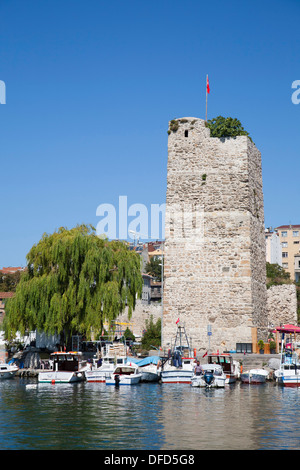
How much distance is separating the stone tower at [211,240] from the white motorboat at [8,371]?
761cm

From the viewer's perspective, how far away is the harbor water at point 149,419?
13391 mm

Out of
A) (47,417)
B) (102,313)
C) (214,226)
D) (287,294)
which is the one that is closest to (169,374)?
(102,313)

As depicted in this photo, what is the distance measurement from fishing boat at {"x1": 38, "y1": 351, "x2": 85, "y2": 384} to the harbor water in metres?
2.60

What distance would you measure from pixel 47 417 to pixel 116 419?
1.90m

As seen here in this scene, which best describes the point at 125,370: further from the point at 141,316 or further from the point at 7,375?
the point at 141,316

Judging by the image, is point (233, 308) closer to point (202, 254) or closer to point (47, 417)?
point (202, 254)

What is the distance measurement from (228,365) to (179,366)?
7.13 feet

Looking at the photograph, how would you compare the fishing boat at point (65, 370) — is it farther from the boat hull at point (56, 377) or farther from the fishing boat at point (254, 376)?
the fishing boat at point (254, 376)

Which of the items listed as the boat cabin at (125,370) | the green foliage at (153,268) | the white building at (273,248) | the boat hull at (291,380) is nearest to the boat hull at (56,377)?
the boat cabin at (125,370)

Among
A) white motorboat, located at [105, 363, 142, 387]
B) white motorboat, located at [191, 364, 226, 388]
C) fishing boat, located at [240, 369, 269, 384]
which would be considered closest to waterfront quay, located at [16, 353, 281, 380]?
fishing boat, located at [240, 369, 269, 384]

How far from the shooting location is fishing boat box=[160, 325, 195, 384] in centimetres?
2776

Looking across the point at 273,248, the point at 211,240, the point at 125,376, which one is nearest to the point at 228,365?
the point at 125,376

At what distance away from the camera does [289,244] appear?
89.9 metres
